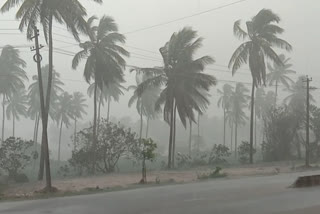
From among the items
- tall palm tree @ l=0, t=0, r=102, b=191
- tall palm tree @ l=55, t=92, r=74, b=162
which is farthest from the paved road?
tall palm tree @ l=55, t=92, r=74, b=162

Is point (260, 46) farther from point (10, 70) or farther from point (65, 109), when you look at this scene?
point (65, 109)

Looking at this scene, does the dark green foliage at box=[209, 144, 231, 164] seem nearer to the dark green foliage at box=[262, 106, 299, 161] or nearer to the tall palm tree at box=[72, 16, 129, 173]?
the dark green foliage at box=[262, 106, 299, 161]

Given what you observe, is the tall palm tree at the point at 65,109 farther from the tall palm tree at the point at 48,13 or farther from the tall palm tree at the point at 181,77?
the tall palm tree at the point at 48,13

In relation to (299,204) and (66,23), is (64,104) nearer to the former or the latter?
(66,23)

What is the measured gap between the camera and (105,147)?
107 ft

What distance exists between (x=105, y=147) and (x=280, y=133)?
58.1 ft

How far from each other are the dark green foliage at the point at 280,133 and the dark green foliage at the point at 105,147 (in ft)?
50.3

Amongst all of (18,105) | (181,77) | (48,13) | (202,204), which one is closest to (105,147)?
(181,77)

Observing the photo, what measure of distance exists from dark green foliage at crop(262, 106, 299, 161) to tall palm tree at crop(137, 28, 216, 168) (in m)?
9.39

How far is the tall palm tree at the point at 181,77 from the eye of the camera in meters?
35.4

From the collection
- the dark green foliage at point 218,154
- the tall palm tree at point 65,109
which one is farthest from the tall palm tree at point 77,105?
the dark green foliage at point 218,154

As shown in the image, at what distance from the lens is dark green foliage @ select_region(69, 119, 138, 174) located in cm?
3262

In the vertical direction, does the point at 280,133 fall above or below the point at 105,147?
above

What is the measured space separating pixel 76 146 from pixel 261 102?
5606cm
